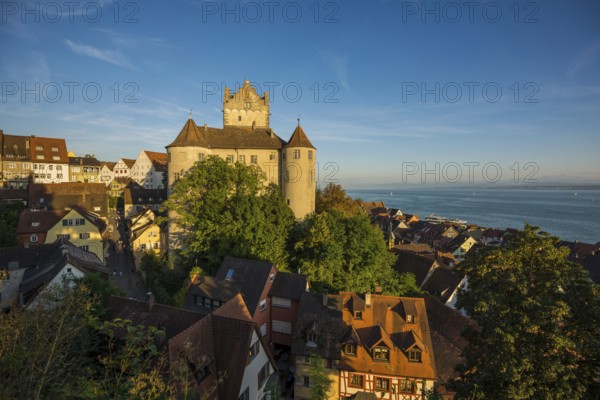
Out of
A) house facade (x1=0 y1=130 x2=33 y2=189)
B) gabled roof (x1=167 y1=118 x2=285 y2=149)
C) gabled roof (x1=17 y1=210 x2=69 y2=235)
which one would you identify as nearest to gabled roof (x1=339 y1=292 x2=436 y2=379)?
gabled roof (x1=167 y1=118 x2=285 y2=149)

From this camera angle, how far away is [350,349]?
18266mm

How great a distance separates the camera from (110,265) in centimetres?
3544

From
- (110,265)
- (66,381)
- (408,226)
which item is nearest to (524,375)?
(66,381)

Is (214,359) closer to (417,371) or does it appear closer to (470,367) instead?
(470,367)

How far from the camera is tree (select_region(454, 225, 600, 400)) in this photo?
30.9ft

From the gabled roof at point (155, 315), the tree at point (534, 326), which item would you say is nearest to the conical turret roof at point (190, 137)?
the gabled roof at point (155, 315)

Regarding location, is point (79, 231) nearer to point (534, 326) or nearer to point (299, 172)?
point (299, 172)

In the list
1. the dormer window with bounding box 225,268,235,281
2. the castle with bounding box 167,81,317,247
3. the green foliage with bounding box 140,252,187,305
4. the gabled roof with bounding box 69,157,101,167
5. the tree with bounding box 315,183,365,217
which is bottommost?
the green foliage with bounding box 140,252,187,305

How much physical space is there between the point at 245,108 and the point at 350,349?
115ft

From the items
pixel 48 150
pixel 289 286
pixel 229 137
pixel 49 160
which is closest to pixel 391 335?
pixel 289 286

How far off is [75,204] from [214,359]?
36.9 m

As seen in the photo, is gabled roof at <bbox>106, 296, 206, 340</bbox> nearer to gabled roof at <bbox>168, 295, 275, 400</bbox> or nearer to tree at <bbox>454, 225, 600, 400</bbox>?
gabled roof at <bbox>168, 295, 275, 400</bbox>

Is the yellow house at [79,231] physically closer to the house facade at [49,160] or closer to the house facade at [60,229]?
the house facade at [60,229]

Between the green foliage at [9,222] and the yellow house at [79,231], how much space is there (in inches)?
135
